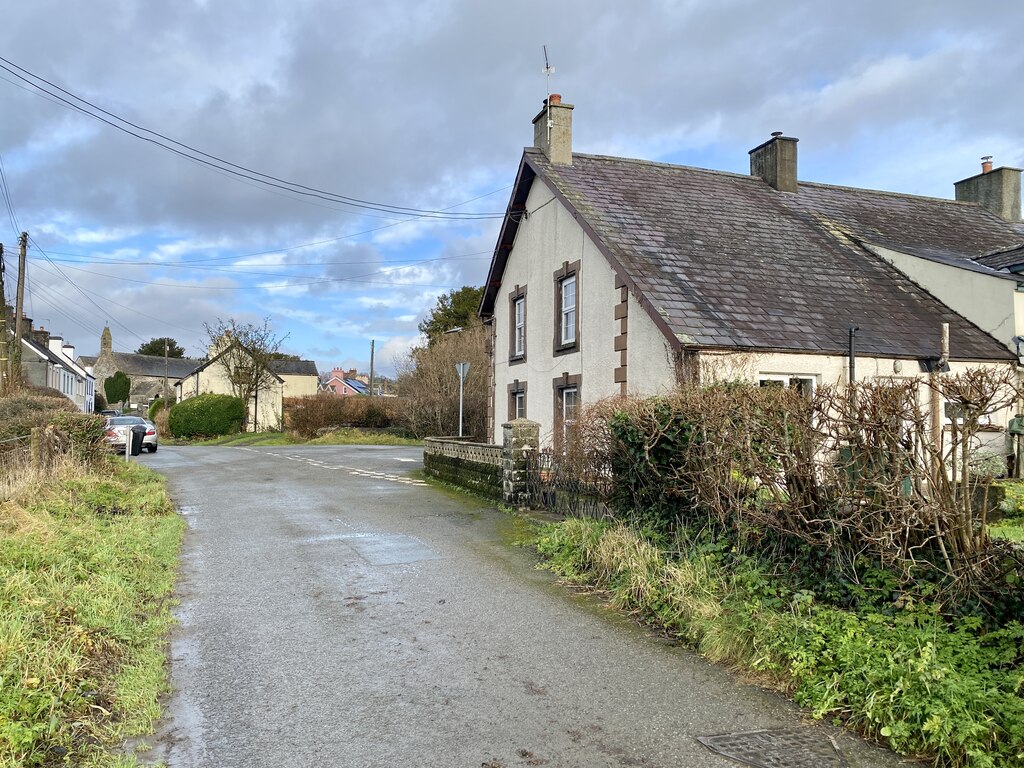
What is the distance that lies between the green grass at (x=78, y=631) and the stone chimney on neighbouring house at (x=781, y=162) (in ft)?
56.1

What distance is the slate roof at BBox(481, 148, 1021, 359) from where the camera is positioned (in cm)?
1398

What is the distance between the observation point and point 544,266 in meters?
18.7

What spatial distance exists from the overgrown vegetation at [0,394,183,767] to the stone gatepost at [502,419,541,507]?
16.8 feet

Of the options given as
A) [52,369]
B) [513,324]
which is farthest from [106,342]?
[513,324]

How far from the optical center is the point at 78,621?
5734 mm

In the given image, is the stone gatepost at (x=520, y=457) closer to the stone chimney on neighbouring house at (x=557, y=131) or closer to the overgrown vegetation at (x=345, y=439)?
the stone chimney on neighbouring house at (x=557, y=131)

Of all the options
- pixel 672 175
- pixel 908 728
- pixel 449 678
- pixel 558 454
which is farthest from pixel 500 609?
pixel 672 175

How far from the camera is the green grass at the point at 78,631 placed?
4191mm

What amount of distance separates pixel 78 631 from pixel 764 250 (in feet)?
49.1

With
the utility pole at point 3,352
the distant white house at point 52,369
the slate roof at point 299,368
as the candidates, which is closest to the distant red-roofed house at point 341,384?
the slate roof at point 299,368

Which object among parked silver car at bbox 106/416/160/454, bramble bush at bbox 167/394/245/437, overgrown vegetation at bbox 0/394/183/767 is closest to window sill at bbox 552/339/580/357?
overgrown vegetation at bbox 0/394/183/767

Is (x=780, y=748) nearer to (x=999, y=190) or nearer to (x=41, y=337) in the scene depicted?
(x=999, y=190)

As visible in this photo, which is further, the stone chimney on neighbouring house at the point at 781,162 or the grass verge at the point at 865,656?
the stone chimney on neighbouring house at the point at 781,162

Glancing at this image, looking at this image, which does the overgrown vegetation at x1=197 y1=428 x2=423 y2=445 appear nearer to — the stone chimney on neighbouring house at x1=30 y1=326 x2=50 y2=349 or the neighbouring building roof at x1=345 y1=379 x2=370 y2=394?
the stone chimney on neighbouring house at x1=30 y1=326 x2=50 y2=349
